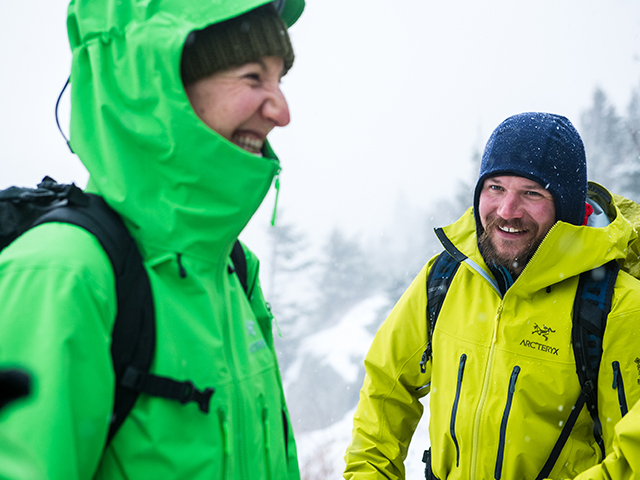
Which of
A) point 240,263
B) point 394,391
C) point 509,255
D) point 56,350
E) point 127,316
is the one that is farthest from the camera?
point 394,391

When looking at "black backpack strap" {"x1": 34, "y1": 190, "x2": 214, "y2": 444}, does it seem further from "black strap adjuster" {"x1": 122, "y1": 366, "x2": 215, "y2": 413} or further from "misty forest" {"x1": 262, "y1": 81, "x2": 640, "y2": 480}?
"misty forest" {"x1": 262, "y1": 81, "x2": 640, "y2": 480}

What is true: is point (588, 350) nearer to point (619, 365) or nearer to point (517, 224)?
point (619, 365)

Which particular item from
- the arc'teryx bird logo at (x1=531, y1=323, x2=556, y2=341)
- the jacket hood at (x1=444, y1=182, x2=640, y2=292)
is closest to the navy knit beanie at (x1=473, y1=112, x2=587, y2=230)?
the jacket hood at (x1=444, y1=182, x2=640, y2=292)

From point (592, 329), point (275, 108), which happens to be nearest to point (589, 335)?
point (592, 329)

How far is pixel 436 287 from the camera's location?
3.03m

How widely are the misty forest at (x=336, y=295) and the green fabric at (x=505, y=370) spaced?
15168mm

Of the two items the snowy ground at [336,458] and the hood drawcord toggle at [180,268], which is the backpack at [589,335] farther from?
Result: the snowy ground at [336,458]

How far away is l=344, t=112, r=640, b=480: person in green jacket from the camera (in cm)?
244

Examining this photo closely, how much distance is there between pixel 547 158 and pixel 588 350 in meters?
1.24

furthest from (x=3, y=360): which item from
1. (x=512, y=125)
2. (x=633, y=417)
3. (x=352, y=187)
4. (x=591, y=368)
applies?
(x=352, y=187)

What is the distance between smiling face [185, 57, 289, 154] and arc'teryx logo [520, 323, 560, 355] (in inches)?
75.6

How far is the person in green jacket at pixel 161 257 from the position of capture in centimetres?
99

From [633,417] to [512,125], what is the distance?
194 cm

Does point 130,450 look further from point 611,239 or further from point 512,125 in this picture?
point 512,125
